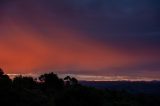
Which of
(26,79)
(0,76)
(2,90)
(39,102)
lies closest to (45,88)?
(26,79)

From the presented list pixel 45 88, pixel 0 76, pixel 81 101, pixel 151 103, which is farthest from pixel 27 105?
pixel 151 103

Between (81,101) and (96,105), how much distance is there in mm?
3304

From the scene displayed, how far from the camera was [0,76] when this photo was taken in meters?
99.8

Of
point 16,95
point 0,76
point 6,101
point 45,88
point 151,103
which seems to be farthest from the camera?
point 151,103

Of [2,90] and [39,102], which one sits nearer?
[2,90]

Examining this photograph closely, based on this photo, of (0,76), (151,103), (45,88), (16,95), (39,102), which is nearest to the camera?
(16,95)

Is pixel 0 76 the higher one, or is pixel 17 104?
pixel 0 76

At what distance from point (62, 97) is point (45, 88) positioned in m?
41.7

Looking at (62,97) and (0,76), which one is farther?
(0,76)

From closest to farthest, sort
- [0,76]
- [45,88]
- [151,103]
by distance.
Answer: [0,76] < [45,88] < [151,103]

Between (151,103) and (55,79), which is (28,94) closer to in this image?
(55,79)

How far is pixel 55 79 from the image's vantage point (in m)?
134

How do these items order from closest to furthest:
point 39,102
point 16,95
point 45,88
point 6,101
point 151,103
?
point 6,101
point 16,95
point 39,102
point 45,88
point 151,103

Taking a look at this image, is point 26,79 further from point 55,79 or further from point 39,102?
point 39,102
